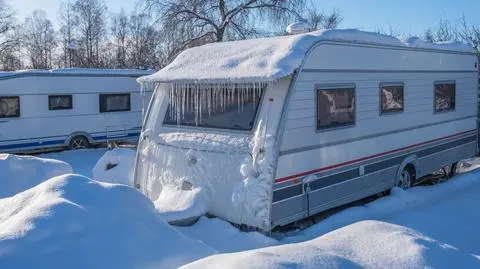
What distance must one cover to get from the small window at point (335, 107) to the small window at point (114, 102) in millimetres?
9590

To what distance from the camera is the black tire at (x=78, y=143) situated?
14.4 meters

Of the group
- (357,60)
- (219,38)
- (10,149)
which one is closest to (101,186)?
(357,60)

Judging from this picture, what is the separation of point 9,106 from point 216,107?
878 centimetres

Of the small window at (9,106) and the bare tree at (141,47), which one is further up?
the bare tree at (141,47)

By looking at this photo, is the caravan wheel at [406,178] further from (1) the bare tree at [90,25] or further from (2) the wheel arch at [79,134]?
(1) the bare tree at [90,25]

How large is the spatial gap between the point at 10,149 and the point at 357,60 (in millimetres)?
9752

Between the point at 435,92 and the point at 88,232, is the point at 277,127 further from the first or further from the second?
the point at 435,92

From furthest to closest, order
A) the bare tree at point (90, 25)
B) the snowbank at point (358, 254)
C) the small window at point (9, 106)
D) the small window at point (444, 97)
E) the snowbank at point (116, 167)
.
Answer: the bare tree at point (90, 25) < the small window at point (9, 106) < the small window at point (444, 97) < the snowbank at point (116, 167) < the snowbank at point (358, 254)

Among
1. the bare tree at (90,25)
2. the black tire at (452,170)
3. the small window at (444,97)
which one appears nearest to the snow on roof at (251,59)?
the small window at (444,97)

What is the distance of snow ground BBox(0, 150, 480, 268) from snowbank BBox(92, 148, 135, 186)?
274cm

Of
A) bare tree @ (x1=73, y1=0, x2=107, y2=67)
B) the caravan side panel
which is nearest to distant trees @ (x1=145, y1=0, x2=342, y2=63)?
the caravan side panel

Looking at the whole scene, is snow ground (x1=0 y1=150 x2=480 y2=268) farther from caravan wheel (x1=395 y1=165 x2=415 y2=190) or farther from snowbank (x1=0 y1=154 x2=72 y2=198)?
snowbank (x1=0 y1=154 x2=72 y2=198)

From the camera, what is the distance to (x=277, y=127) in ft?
18.6

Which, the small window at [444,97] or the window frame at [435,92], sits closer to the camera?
the window frame at [435,92]
